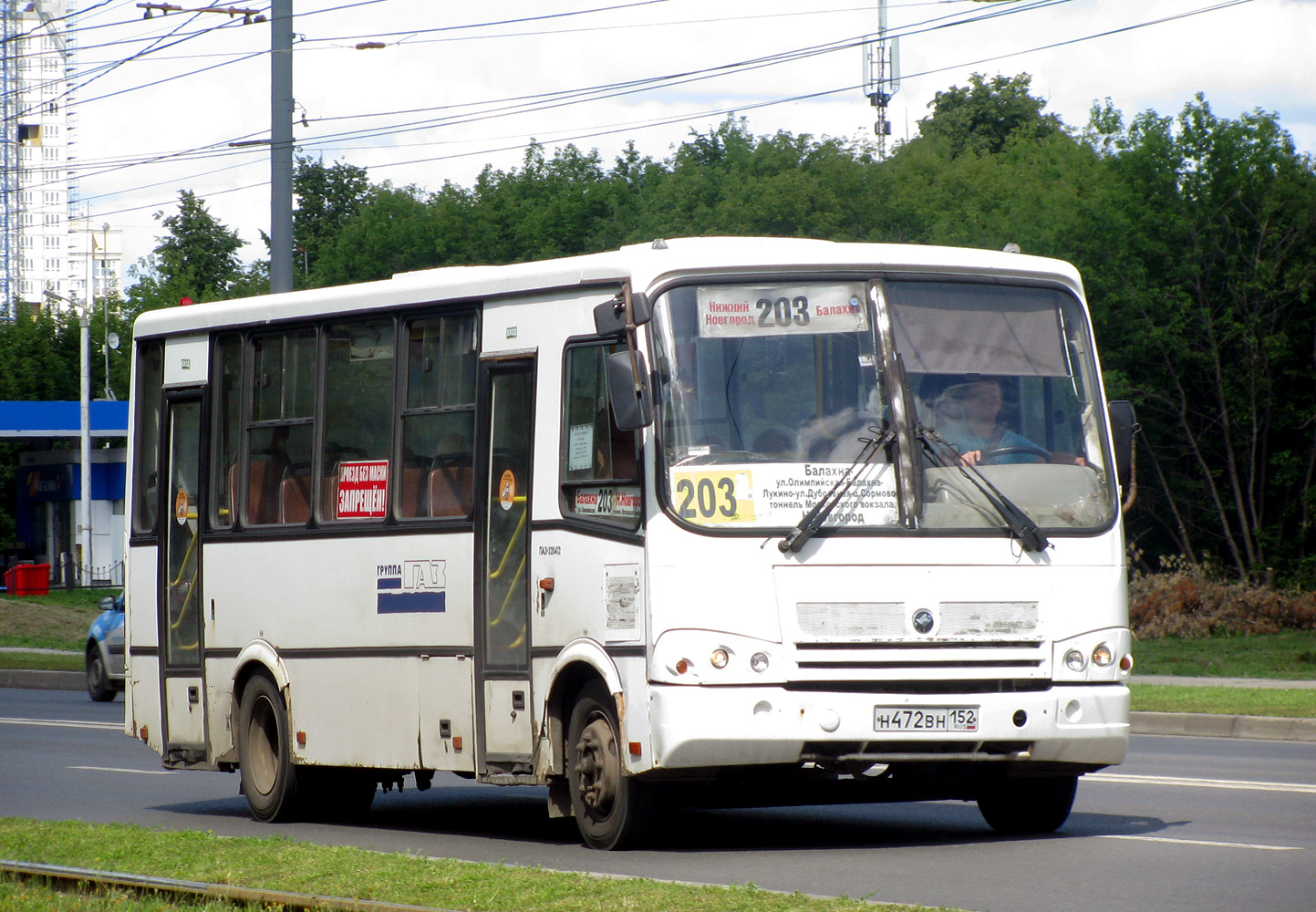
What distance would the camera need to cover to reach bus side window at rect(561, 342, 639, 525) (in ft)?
31.2

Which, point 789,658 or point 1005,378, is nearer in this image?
point 789,658

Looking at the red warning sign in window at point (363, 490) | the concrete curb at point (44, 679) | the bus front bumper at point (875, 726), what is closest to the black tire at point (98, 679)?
the concrete curb at point (44, 679)

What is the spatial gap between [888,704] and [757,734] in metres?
0.63

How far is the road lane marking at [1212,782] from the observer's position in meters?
12.5

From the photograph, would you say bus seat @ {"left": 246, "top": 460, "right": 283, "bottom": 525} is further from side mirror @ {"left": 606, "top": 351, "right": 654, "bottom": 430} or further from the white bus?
side mirror @ {"left": 606, "top": 351, "right": 654, "bottom": 430}

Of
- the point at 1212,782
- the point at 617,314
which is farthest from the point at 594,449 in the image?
the point at 1212,782

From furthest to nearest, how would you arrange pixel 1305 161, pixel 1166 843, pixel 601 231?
pixel 601 231
pixel 1305 161
pixel 1166 843

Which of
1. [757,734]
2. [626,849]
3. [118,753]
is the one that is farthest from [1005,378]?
[118,753]

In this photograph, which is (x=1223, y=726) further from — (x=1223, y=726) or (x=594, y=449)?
(x=594, y=449)

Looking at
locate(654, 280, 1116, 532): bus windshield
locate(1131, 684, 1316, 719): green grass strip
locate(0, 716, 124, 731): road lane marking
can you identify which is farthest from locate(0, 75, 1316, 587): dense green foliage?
locate(654, 280, 1116, 532): bus windshield

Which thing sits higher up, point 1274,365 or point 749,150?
point 749,150

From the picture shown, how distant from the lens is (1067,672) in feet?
31.2

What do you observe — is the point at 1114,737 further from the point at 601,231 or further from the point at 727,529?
the point at 601,231

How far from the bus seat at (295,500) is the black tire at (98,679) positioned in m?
14.8
